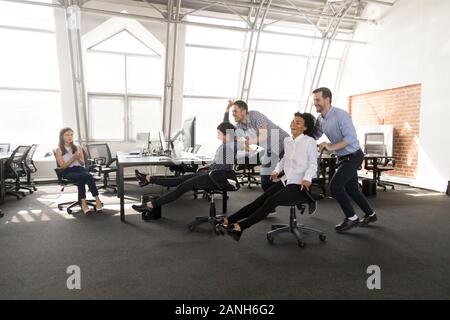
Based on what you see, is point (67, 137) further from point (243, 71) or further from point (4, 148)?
point (243, 71)

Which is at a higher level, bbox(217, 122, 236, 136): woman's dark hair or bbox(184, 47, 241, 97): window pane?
bbox(184, 47, 241, 97): window pane

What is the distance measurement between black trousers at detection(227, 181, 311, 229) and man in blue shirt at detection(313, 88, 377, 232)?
635 millimetres

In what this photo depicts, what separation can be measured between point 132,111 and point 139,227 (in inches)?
176

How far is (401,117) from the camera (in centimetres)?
682

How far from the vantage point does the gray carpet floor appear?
207cm

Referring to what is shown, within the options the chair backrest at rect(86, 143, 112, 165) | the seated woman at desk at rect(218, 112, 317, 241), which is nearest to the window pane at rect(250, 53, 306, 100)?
the chair backrest at rect(86, 143, 112, 165)

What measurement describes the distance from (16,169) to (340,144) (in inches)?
213

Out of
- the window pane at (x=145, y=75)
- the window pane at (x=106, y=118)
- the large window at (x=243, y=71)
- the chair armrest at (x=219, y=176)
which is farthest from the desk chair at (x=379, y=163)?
the window pane at (x=106, y=118)

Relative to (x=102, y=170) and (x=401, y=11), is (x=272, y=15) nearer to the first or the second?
(x=401, y=11)

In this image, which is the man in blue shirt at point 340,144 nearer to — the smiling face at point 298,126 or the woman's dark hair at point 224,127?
the smiling face at point 298,126

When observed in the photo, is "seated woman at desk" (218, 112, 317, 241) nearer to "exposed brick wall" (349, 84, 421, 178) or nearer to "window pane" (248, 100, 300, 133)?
"exposed brick wall" (349, 84, 421, 178)

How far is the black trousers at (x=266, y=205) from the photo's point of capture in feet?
8.74

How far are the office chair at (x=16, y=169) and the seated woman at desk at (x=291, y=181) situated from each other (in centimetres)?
424
